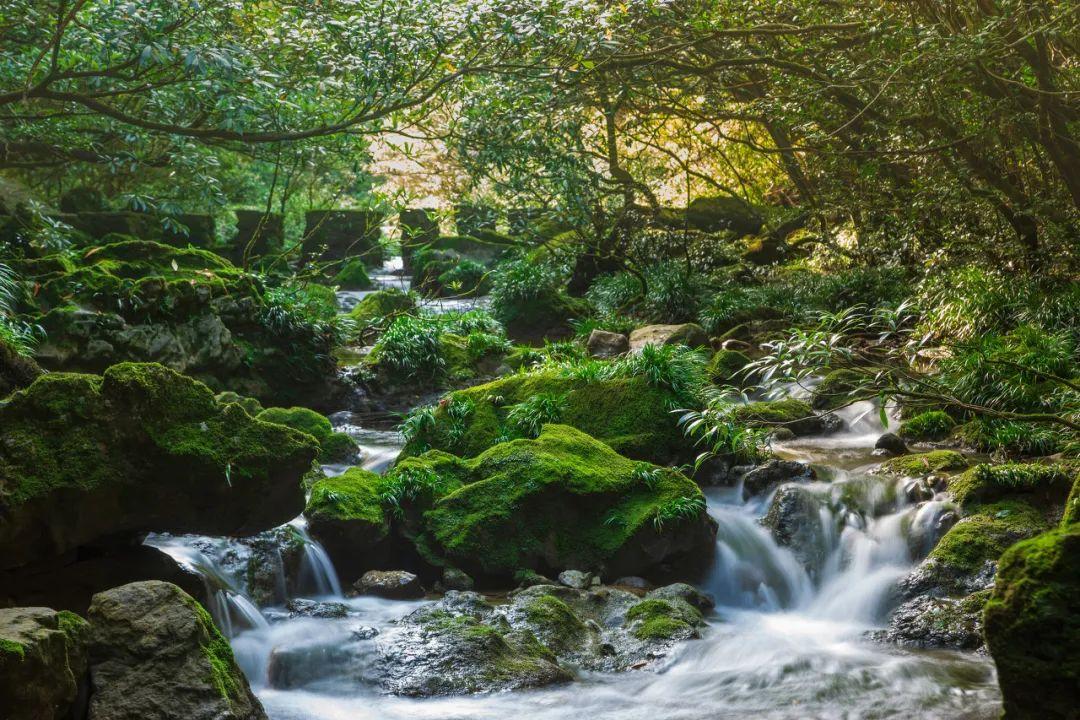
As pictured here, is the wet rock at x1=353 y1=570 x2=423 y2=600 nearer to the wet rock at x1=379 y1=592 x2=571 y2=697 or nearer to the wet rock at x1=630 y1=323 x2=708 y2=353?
the wet rock at x1=379 y1=592 x2=571 y2=697

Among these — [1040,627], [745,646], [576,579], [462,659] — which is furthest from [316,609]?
[1040,627]

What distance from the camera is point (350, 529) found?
762cm

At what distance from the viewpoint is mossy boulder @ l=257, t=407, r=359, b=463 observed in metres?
10.0

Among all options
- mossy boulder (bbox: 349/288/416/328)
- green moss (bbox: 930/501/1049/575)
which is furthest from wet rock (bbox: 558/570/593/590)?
mossy boulder (bbox: 349/288/416/328)

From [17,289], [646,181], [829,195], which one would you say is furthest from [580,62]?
[646,181]

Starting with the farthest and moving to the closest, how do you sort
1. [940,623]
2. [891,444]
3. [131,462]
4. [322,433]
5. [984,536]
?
[322,433], [891,444], [984,536], [940,623], [131,462]

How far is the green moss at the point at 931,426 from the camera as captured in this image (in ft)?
34.7

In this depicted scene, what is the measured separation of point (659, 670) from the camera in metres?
6.00

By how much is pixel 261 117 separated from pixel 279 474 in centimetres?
370

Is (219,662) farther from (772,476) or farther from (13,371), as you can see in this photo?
(772,476)

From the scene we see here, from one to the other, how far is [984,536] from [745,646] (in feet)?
7.11

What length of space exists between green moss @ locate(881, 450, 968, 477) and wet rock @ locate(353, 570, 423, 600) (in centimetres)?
477

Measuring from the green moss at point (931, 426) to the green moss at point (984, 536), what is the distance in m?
3.20

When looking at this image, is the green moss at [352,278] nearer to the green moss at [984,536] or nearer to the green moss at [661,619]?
the green moss at [661,619]
